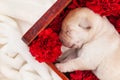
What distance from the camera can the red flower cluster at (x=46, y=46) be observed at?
73 cm

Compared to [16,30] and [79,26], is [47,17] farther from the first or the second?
[16,30]

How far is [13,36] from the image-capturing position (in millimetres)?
896

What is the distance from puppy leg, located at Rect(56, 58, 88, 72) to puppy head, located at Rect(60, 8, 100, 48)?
0.14 ft

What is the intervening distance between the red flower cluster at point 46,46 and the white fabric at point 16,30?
16 centimetres

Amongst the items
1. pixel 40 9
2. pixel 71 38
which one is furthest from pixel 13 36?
pixel 71 38

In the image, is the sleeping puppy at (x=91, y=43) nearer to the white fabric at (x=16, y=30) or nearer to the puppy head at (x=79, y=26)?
the puppy head at (x=79, y=26)

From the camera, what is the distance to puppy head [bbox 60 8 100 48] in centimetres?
73

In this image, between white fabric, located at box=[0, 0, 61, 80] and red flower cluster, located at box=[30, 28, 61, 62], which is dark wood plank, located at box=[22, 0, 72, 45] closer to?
red flower cluster, located at box=[30, 28, 61, 62]

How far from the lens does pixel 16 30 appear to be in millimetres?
911

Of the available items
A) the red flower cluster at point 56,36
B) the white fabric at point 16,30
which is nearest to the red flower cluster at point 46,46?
the red flower cluster at point 56,36

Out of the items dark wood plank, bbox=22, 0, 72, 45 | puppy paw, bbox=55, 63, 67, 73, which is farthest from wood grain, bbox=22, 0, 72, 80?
puppy paw, bbox=55, 63, 67, 73

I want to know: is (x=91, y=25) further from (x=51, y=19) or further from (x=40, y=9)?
(x=40, y=9)

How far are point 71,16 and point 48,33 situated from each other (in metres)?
0.07

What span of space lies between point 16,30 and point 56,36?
20 centimetres
